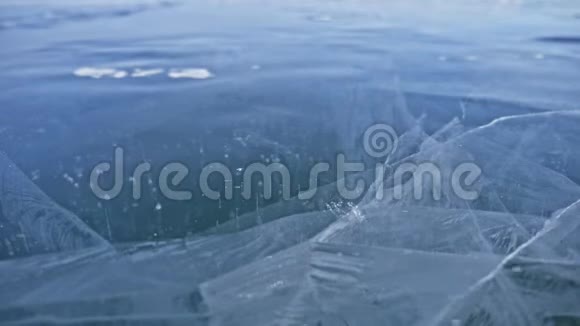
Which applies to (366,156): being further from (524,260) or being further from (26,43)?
(26,43)

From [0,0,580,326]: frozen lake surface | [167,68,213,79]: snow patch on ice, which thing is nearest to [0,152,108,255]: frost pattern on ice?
[0,0,580,326]: frozen lake surface

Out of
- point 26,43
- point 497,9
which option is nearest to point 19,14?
point 26,43
